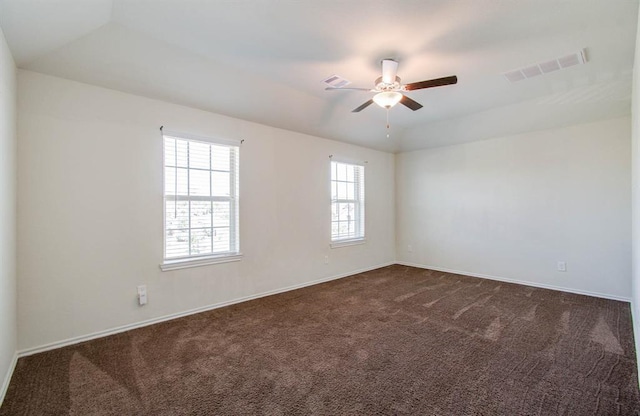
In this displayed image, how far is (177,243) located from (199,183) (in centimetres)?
77

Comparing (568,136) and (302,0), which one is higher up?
(302,0)

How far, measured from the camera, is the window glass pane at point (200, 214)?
3.57 m

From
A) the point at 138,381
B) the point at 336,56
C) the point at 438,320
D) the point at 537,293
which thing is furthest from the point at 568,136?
the point at 138,381

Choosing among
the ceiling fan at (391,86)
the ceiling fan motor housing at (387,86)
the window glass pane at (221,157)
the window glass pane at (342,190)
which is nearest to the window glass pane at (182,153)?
the window glass pane at (221,157)

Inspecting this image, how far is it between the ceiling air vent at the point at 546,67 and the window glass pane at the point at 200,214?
3.83 meters

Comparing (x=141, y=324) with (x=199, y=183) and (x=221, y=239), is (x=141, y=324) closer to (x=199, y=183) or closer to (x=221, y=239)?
(x=221, y=239)

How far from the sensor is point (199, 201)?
11.8 ft

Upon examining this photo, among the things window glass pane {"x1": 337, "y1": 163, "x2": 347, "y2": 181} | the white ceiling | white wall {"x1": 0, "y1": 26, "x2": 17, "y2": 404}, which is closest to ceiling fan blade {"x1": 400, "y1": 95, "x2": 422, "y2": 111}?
the white ceiling

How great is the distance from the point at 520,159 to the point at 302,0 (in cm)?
440

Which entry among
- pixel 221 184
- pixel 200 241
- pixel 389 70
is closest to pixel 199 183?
pixel 221 184

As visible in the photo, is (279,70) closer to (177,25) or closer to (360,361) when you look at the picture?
(177,25)

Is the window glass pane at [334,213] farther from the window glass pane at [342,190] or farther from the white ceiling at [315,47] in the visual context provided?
the white ceiling at [315,47]

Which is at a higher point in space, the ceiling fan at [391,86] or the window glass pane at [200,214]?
the ceiling fan at [391,86]

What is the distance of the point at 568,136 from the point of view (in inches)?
170
